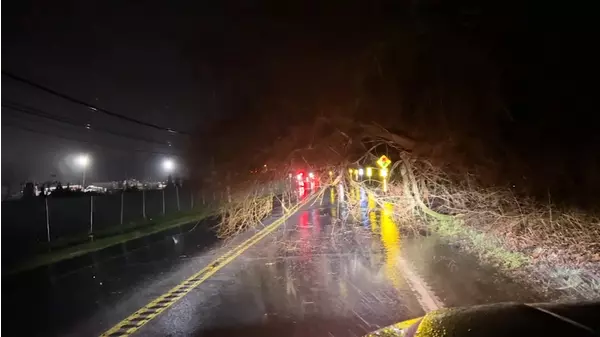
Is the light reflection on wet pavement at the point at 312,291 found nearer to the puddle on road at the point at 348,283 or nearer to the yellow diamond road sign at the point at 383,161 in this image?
the puddle on road at the point at 348,283

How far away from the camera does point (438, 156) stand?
46.7 feet

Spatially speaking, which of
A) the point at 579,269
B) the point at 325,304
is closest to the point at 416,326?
the point at 325,304

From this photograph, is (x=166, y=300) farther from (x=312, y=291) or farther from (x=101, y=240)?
(x=101, y=240)

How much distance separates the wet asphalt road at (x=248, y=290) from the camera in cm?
703

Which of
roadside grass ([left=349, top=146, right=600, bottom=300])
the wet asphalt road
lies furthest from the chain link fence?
roadside grass ([left=349, top=146, right=600, bottom=300])

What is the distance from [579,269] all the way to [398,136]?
21.0 feet

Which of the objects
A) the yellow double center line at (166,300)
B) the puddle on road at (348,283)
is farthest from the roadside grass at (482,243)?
the yellow double center line at (166,300)

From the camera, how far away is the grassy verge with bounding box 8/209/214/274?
51.8ft

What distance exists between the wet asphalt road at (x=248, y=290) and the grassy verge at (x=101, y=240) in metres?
1.45

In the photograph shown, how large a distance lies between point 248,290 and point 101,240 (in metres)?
12.8

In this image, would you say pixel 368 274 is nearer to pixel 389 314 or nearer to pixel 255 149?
pixel 389 314

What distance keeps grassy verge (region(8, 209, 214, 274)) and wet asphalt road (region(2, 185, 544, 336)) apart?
145cm

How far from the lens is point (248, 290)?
361 inches

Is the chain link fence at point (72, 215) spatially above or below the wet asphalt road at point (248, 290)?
above
